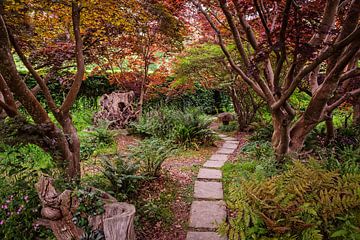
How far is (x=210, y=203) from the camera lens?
132 inches

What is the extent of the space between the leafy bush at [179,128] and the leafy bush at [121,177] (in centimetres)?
298

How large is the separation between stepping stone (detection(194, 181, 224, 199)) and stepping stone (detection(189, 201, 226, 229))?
19 cm

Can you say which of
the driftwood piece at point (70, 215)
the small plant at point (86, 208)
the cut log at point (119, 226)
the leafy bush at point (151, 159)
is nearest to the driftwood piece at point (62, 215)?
the driftwood piece at point (70, 215)

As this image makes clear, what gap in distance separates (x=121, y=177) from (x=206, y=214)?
106cm

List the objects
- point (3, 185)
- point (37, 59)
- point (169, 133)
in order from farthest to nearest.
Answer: point (169, 133), point (37, 59), point (3, 185)

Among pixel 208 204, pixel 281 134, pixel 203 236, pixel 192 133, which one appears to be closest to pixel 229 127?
pixel 192 133

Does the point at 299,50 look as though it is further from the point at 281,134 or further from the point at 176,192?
the point at 176,192

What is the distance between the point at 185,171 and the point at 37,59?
3700 mm

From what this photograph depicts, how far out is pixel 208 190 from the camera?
12.5ft

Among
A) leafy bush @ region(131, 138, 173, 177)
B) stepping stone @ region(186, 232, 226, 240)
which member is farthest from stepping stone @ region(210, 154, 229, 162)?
stepping stone @ region(186, 232, 226, 240)

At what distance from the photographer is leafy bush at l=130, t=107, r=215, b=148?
21.7 ft

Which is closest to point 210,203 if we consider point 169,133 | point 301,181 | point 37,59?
point 301,181

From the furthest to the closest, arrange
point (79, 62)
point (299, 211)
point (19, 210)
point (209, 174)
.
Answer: point (209, 174), point (79, 62), point (19, 210), point (299, 211)

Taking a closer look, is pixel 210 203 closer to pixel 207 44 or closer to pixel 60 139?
pixel 60 139
